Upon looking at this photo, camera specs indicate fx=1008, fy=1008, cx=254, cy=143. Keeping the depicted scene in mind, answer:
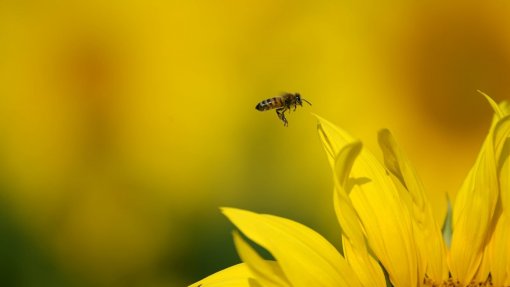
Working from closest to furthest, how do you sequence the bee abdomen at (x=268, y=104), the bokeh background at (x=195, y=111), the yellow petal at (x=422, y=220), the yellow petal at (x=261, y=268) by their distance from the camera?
the yellow petal at (x=261, y=268) → the yellow petal at (x=422, y=220) → the bee abdomen at (x=268, y=104) → the bokeh background at (x=195, y=111)

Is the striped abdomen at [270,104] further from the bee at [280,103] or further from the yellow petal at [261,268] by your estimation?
the yellow petal at [261,268]

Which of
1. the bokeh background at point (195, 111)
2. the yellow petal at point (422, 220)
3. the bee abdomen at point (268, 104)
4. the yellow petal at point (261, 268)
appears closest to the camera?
the yellow petal at point (261, 268)

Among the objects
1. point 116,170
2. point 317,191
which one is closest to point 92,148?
point 116,170

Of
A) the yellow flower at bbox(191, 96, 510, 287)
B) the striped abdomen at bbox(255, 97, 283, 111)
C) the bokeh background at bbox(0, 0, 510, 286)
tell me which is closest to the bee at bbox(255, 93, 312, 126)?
the striped abdomen at bbox(255, 97, 283, 111)

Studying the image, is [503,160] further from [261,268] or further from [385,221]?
[261,268]

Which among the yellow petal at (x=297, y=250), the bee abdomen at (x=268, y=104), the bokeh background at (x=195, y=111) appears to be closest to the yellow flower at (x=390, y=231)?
the yellow petal at (x=297, y=250)

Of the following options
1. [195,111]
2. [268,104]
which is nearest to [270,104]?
[268,104]

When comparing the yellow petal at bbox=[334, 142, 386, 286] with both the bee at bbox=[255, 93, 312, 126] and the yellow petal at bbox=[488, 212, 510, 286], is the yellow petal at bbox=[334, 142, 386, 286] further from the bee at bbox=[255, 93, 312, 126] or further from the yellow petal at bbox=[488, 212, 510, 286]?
the bee at bbox=[255, 93, 312, 126]
